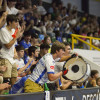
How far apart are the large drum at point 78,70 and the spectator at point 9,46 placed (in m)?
1.42

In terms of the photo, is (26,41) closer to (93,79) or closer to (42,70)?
(93,79)

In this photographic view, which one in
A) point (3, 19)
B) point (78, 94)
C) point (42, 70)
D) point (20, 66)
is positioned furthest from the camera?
point (20, 66)

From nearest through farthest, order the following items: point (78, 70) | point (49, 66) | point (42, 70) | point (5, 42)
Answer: point (49, 66) → point (42, 70) → point (5, 42) → point (78, 70)

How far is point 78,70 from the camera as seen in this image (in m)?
6.70

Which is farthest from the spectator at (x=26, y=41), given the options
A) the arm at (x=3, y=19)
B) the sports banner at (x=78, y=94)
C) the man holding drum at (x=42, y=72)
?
the sports banner at (x=78, y=94)

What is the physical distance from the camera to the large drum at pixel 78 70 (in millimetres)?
6484

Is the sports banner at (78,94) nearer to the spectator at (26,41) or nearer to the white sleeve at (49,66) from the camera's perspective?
the white sleeve at (49,66)

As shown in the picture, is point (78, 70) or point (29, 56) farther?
point (29, 56)

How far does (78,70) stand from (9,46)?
1971mm

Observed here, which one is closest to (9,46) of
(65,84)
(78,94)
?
(78,94)

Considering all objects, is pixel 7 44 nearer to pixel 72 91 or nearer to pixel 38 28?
pixel 72 91

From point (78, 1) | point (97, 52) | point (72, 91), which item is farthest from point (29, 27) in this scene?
→ point (78, 1)

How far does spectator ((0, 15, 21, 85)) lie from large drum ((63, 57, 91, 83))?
1418mm

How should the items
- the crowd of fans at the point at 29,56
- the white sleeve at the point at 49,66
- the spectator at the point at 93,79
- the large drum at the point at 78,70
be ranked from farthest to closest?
the spectator at the point at 93,79 < the large drum at the point at 78,70 < the crowd of fans at the point at 29,56 < the white sleeve at the point at 49,66
